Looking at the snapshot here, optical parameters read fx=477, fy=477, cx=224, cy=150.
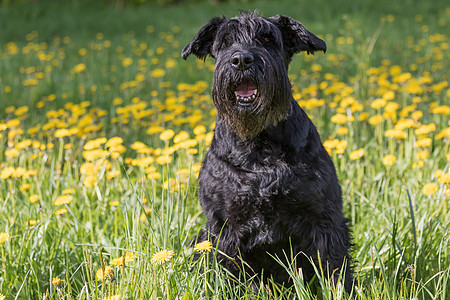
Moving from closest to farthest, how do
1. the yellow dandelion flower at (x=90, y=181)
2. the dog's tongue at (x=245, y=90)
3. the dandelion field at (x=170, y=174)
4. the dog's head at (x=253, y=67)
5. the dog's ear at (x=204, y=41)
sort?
the dandelion field at (x=170, y=174) → the dog's head at (x=253, y=67) → the dog's tongue at (x=245, y=90) → the dog's ear at (x=204, y=41) → the yellow dandelion flower at (x=90, y=181)

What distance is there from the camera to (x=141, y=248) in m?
2.19

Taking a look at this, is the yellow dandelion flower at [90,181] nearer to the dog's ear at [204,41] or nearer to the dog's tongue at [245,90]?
the dog's ear at [204,41]

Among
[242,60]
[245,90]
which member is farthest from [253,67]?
[245,90]

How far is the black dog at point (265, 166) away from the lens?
7.48 ft

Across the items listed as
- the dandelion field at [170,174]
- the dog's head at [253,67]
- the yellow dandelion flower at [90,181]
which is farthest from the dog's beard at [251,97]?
the yellow dandelion flower at [90,181]

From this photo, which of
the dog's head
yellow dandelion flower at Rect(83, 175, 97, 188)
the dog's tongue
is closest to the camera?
the dog's head

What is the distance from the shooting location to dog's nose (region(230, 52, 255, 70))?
2.22 metres

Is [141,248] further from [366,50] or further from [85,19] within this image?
[85,19]

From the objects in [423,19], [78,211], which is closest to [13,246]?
[78,211]

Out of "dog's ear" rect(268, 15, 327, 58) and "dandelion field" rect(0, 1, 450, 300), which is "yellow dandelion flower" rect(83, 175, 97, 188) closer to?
"dandelion field" rect(0, 1, 450, 300)

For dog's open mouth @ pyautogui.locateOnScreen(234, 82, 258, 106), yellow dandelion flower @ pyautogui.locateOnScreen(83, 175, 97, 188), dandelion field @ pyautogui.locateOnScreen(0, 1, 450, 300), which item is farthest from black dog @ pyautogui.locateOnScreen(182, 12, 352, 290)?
yellow dandelion flower @ pyautogui.locateOnScreen(83, 175, 97, 188)

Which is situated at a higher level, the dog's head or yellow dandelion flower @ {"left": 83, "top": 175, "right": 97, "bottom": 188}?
the dog's head

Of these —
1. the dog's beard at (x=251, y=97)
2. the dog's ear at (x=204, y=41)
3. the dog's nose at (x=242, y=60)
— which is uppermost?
the dog's ear at (x=204, y=41)

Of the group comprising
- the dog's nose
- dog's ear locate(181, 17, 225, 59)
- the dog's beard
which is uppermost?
dog's ear locate(181, 17, 225, 59)
